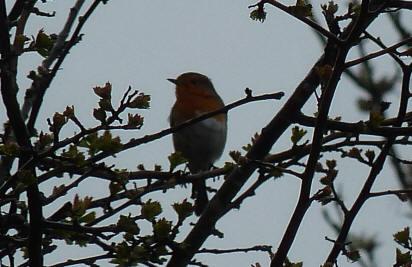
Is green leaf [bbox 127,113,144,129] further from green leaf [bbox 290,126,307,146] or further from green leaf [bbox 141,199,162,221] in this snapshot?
green leaf [bbox 290,126,307,146]

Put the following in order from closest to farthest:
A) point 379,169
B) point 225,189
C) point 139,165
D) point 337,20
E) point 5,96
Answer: point 5,96
point 337,20
point 379,169
point 225,189
point 139,165

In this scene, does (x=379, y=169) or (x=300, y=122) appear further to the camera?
(x=300, y=122)

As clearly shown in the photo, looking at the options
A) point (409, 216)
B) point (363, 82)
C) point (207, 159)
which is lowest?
point (409, 216)

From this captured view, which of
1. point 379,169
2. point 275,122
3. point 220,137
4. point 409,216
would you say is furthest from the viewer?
point 220,137

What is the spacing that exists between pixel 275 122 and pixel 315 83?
216 mm

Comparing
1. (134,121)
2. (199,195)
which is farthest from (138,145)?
(199,195)

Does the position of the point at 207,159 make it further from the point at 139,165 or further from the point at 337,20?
the point at 337,20

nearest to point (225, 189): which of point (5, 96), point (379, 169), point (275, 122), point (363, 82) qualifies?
point (275, 122)

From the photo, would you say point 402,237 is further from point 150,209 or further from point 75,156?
point 75,156

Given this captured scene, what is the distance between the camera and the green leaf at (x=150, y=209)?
2.69 m

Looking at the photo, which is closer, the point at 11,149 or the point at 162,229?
the point at 11,149

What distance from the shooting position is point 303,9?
2.56m

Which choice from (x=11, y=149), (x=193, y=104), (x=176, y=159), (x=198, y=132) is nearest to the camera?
(x=11, y=149)

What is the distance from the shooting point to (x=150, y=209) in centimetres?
269
